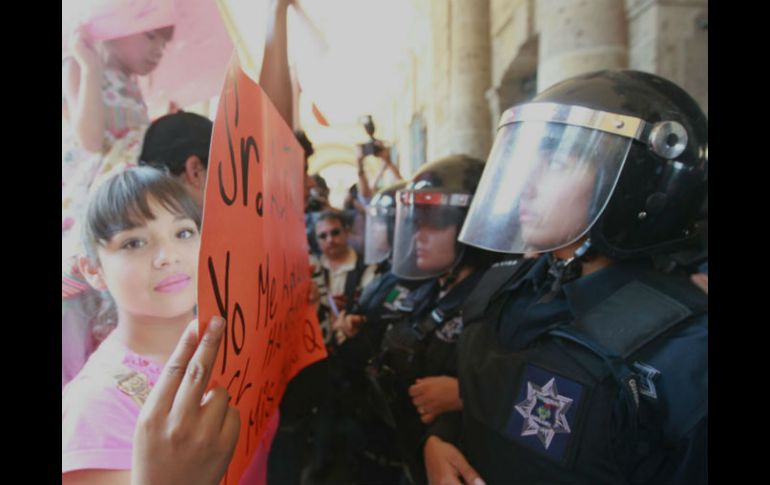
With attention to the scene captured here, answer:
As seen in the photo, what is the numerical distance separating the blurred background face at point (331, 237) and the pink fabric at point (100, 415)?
98.8 inches

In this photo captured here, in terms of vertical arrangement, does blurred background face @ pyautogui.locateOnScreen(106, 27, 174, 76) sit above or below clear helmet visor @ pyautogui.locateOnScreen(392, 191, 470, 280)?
above

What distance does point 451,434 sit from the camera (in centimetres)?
126

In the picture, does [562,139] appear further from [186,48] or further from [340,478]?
[340,478]

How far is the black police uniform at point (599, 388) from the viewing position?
816 millimetres

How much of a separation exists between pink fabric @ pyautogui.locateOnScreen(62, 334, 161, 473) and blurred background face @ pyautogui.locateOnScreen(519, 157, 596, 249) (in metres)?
0.90

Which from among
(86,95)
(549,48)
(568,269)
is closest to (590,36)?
(549,48)

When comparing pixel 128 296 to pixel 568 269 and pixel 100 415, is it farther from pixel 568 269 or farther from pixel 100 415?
pixel 568 269

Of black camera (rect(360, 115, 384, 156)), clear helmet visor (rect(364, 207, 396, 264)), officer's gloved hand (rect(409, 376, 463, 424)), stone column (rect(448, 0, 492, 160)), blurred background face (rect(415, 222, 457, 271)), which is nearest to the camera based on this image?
officer's gloved hand (rect(409, 376, 463, 424))

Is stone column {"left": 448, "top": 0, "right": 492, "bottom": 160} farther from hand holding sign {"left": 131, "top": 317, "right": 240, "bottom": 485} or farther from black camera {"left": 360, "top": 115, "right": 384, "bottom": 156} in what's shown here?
hand holding sign {"left": 131, "top": 317, "right": 240, "bottom": 485}

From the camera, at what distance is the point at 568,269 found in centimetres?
115

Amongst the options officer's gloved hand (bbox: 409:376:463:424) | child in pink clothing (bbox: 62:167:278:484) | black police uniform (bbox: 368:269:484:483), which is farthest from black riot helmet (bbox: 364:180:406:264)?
child in pink clothing (bbox: 62:167:278:484)

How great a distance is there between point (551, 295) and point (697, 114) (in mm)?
631

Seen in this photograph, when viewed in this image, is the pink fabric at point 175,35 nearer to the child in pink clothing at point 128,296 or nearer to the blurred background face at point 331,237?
the child in pink clothing at point 128,296

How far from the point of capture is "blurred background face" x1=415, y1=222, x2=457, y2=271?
5.87ft
